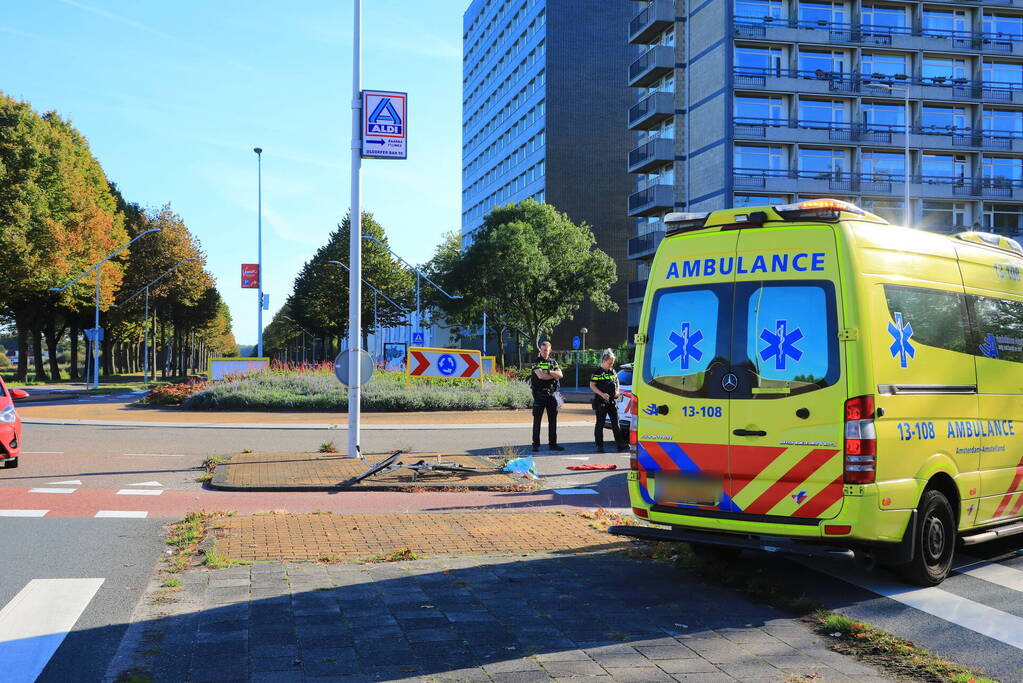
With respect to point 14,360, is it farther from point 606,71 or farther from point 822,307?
point 822,307

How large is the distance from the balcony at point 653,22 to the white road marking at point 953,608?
54.4 m

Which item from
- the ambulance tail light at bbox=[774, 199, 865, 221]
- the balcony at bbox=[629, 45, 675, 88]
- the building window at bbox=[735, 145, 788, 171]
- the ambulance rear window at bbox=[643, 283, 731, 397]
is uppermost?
the balcony at bbox=[629, 45, 675, 88]

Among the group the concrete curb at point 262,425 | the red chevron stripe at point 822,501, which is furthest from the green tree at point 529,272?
the red chevron stripe at point 822,501

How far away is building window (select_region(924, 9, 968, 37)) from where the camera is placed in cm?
5409

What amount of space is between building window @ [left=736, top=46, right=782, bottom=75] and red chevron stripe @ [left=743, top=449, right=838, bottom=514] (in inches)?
1964

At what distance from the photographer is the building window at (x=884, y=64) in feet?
174

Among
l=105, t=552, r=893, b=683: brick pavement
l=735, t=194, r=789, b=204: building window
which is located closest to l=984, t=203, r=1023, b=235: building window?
l=735, t=194, r=789, b=204: building window

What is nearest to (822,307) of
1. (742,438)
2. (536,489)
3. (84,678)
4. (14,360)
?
(742,438)

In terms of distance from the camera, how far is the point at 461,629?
17.0 feet

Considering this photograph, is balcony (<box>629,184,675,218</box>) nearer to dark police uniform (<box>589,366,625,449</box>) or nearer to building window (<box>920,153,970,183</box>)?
building window (<box>920,153,970,183</box>)

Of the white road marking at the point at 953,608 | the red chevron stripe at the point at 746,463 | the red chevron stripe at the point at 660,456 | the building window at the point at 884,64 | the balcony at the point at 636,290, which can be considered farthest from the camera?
the balcony at the point at 636,290

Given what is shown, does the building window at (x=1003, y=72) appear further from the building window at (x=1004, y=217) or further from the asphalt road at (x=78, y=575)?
the asphalt road at (x=78, y=575)

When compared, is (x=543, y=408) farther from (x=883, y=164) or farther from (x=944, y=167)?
(x=944, y=167)

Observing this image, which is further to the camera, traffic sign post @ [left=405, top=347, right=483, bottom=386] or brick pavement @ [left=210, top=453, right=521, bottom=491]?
traffic sign post @ [left=405, top=347, right=483, bottom=386]
